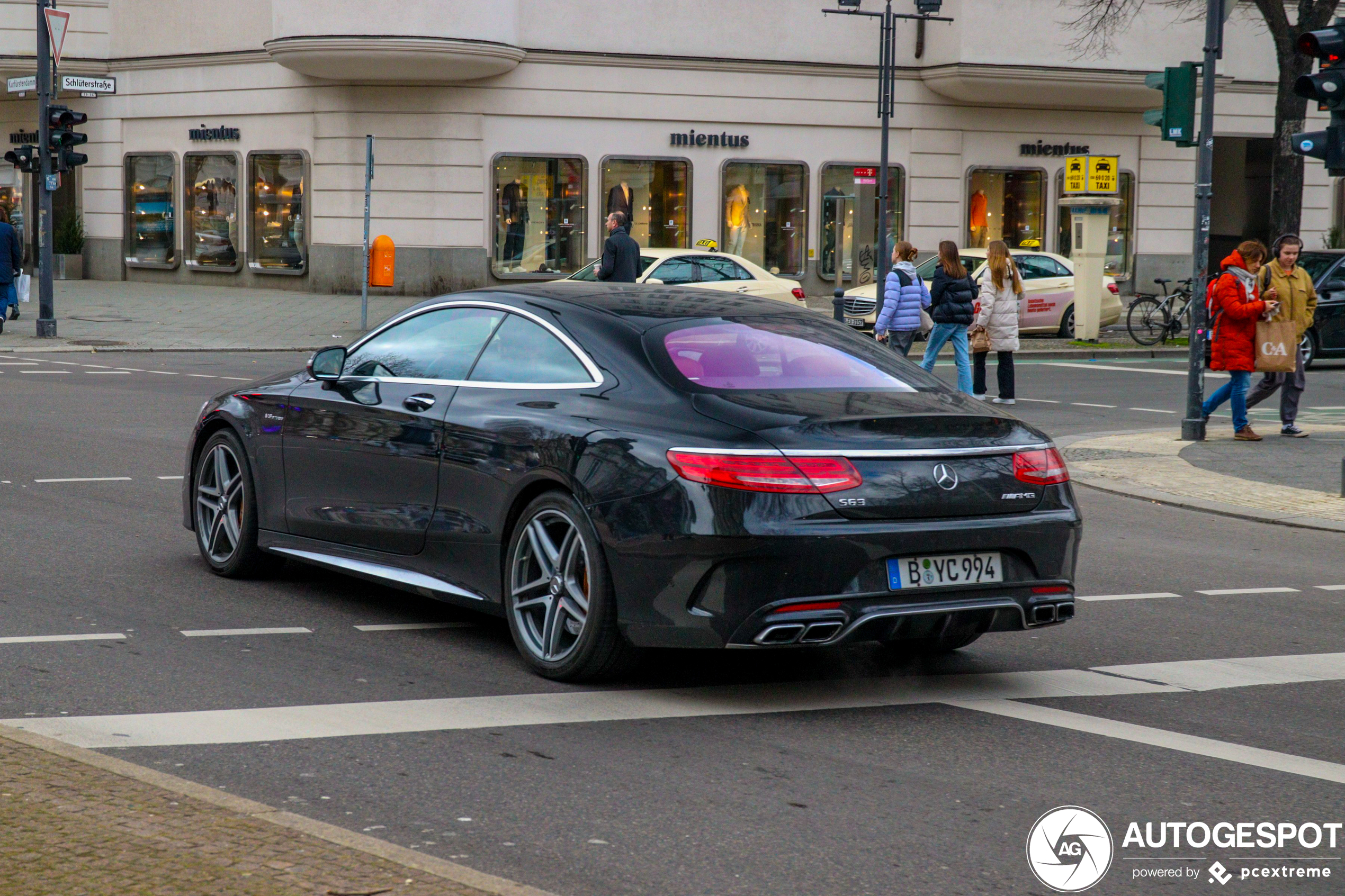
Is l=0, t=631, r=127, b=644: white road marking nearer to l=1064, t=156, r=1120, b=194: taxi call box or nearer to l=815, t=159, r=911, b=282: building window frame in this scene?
l=1064, t=156, r=1120, b=194: taxi call box

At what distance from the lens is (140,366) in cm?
2156

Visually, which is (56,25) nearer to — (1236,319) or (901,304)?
(901,304)

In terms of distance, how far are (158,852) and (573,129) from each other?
30.0m

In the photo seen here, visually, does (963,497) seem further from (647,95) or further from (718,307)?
(647,95)

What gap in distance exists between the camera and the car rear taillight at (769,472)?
5.62m

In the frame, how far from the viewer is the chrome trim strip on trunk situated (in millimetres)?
6672

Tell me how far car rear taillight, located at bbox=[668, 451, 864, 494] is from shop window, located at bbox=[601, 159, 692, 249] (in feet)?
92.0

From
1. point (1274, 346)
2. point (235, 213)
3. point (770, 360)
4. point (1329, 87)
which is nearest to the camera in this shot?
point (770, 360)

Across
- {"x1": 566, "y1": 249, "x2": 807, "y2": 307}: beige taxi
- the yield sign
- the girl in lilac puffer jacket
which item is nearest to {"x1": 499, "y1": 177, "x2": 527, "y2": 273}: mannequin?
{"x1": 566, "y1": 249, "x2": 807, "y2": 307}: beige taxi

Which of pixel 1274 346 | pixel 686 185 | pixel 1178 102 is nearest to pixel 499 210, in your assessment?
pixel 686 185

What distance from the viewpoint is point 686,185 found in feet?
112

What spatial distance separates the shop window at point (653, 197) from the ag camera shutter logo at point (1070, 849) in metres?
29.2

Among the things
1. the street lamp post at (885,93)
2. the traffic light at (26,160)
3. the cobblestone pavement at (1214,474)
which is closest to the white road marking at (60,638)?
the cobblestone pavement at (1214,474)

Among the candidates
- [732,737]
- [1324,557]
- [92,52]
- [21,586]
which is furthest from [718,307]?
[92,52]
